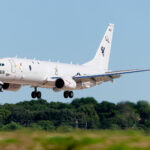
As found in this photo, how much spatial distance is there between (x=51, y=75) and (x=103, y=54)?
50.0 feet

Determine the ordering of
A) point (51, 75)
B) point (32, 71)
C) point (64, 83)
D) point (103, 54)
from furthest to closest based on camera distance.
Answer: point (103, 54), point (51, 75), point (64, 83), point (32, 71)

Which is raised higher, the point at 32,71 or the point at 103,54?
the point at 103,54

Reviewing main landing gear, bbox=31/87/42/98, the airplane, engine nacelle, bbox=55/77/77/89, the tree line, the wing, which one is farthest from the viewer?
main landing gear, bbox=31/87/42/98

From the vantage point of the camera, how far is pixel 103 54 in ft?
229

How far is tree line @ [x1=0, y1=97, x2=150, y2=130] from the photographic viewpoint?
5300 cm

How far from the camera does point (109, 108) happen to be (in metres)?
68.6

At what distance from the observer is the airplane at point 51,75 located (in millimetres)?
51344

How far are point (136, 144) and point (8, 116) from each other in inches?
2555

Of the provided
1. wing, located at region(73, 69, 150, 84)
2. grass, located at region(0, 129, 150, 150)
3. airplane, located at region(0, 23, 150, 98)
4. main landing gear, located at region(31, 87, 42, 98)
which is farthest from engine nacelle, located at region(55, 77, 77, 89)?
grass, located at region(0, 129, 150, 150)

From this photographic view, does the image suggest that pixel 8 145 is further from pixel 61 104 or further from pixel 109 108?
pixel 61 104

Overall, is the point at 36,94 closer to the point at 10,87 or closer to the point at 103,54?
the point at 10,87

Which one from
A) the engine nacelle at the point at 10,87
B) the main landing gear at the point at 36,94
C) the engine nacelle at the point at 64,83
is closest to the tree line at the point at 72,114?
the main landing gear at the point at 36,94

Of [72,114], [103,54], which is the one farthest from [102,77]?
[72,114]

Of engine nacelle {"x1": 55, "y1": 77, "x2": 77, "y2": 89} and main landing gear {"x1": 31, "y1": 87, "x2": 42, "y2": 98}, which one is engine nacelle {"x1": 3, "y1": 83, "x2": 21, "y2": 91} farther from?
engine nacelle {"x1": 55, "y1": 77, "x2": 77, "y2": 89}
